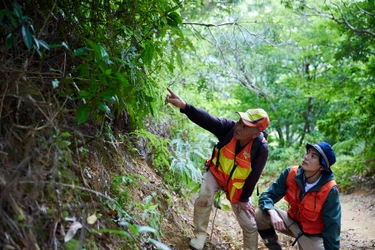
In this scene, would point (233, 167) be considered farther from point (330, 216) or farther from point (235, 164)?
point (330, 216)

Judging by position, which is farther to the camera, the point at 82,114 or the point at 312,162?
the point at 312,162

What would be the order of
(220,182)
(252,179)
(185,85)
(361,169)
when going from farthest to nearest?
(361,169)
(185,85)
(220,182)
(252,179)

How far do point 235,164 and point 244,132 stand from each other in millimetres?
386

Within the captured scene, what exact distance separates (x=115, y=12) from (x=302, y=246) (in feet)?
10.9

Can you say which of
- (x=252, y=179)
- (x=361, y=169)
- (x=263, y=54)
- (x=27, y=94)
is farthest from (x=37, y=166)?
(x=263, y=54)

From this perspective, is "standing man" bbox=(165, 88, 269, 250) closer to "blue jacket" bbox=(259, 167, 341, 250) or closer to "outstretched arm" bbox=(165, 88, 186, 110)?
"outstretched arm" bbox=(165, 88, 186, 110)

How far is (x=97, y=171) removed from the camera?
11.7ft

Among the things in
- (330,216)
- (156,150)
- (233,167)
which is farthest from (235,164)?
(156,150)

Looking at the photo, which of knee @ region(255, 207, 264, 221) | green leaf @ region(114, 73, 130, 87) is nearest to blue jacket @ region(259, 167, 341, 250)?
knee @ region(255, 207, 264, 221)

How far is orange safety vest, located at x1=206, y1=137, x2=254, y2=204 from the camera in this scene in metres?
4.23

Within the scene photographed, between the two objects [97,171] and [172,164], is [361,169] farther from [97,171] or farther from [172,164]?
[97,171]

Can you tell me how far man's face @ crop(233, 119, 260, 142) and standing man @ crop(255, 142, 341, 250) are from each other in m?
0.68

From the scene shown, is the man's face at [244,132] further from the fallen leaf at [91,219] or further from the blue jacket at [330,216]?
the fallen leaf at [91,219]

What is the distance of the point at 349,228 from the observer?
770 cm
